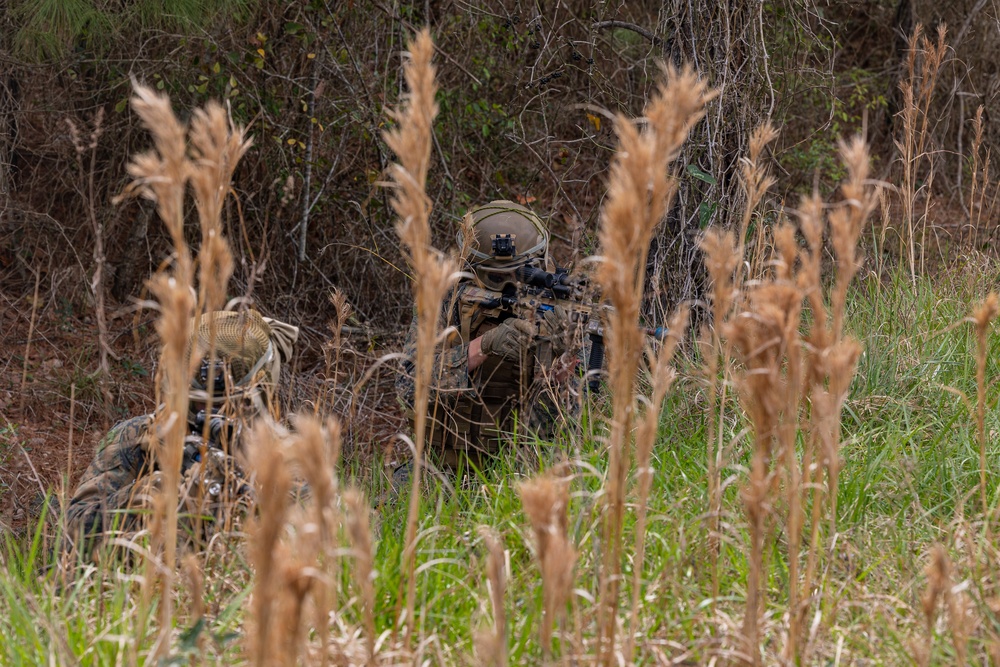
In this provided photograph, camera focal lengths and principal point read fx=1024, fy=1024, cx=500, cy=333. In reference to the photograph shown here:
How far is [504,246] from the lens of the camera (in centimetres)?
396

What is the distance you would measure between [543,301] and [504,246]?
1.05 feet

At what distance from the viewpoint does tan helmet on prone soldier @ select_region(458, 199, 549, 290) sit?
399 centimetres

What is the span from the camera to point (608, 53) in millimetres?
7254

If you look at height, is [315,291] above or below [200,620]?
above

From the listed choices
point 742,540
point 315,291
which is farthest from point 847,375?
point 315,291

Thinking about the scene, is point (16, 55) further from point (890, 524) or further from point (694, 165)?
point (890, 524)

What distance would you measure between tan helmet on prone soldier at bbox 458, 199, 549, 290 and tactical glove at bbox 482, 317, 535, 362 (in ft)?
0.78

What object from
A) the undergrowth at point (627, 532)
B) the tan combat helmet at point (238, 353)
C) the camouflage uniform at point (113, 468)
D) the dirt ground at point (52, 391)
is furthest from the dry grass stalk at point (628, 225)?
the dirt ground at point (52, 391)

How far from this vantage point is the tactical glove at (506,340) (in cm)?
374

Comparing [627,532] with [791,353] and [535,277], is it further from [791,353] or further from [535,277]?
[535,277]

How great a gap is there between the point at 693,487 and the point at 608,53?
5.30m

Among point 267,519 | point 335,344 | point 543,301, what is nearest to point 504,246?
point 543,301

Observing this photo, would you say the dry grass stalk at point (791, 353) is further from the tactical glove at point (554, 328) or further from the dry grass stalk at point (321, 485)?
the tactical glove at point (554, 328)

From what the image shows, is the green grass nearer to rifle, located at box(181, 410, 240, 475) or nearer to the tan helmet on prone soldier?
rifle, located at box(181, 410, 240, 475)
